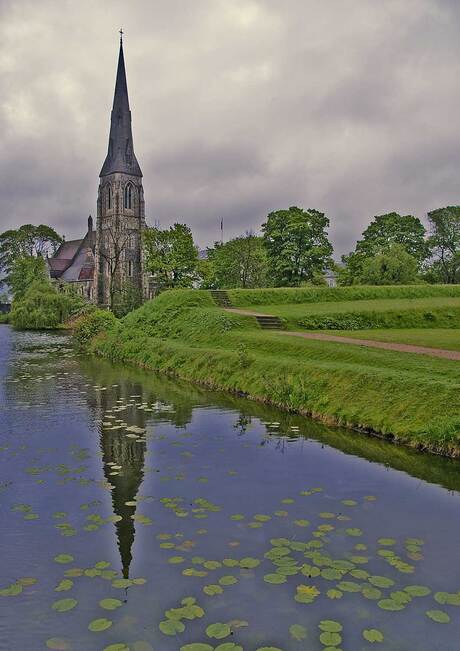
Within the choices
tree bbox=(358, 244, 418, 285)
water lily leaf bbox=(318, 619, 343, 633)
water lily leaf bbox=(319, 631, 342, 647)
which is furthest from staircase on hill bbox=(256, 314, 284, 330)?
tree bbox=(358, 244, 418, 285)

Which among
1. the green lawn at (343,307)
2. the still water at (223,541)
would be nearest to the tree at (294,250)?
the green lawn at (343,307)

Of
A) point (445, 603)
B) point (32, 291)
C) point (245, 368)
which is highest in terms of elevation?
point (32, 291)

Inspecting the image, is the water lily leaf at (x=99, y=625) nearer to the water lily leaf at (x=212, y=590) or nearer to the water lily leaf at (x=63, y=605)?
the water lily leaf at (x=63, y=605)

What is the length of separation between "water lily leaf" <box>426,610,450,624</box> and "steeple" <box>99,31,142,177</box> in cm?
10941

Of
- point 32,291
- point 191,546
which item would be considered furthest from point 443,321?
point 32,291

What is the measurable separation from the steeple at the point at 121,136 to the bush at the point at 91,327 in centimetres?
7185

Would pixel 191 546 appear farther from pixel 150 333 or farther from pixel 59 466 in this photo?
pixel 150 333

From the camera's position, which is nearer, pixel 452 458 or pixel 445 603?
pixel 445 603

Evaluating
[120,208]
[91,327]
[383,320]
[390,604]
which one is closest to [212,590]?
[390,604]

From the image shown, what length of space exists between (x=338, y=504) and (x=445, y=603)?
3402 millimetres

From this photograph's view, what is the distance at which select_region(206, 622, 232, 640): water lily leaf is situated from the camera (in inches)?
256

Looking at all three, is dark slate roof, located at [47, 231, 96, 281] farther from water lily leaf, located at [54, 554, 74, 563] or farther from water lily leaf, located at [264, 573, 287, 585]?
water lily leaf, located at [264, 573, 287, 585]

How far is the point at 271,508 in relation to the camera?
10.3 m

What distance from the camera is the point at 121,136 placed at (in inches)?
4254
